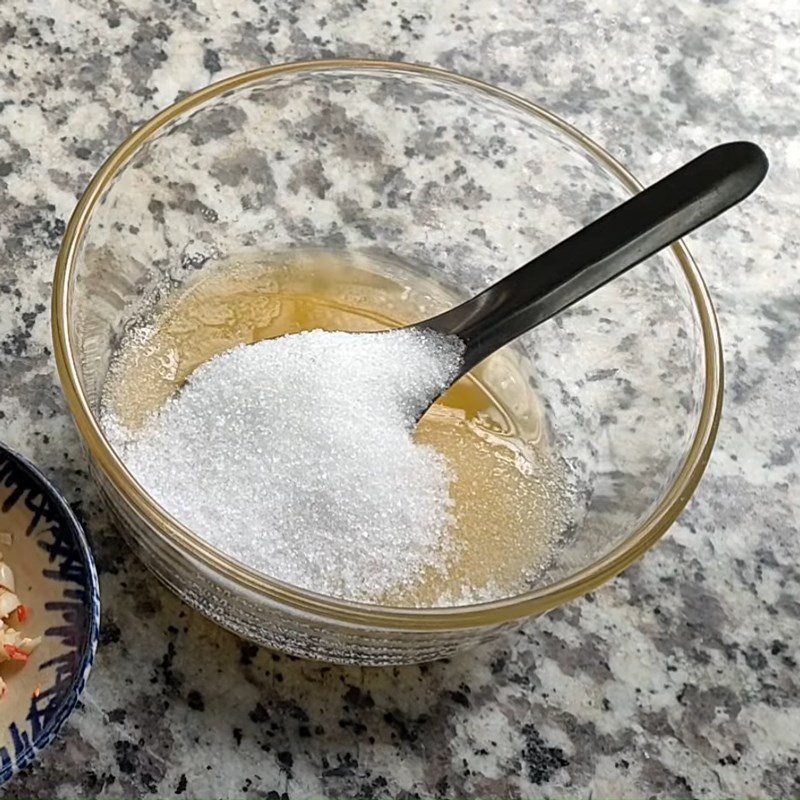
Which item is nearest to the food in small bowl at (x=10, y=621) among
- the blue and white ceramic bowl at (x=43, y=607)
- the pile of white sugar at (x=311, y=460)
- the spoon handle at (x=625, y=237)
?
the blue and white ceramic bowl at (x=43, y=607)

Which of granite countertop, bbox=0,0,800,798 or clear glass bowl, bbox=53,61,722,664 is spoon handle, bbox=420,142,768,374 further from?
granite countertop, bbox=0,0,800,798

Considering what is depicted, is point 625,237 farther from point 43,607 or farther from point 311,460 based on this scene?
point 43,607

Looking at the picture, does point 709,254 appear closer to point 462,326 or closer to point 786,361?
point 786,361

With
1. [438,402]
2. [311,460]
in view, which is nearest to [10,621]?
[311,460]

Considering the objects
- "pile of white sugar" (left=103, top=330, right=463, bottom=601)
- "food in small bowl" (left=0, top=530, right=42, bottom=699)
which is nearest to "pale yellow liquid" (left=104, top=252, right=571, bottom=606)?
"pile of white sugar" (left=103, top=330, right=463, bottom=601)

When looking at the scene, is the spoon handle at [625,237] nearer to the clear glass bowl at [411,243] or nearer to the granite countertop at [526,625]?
the clear glass bowl at [411,243]
